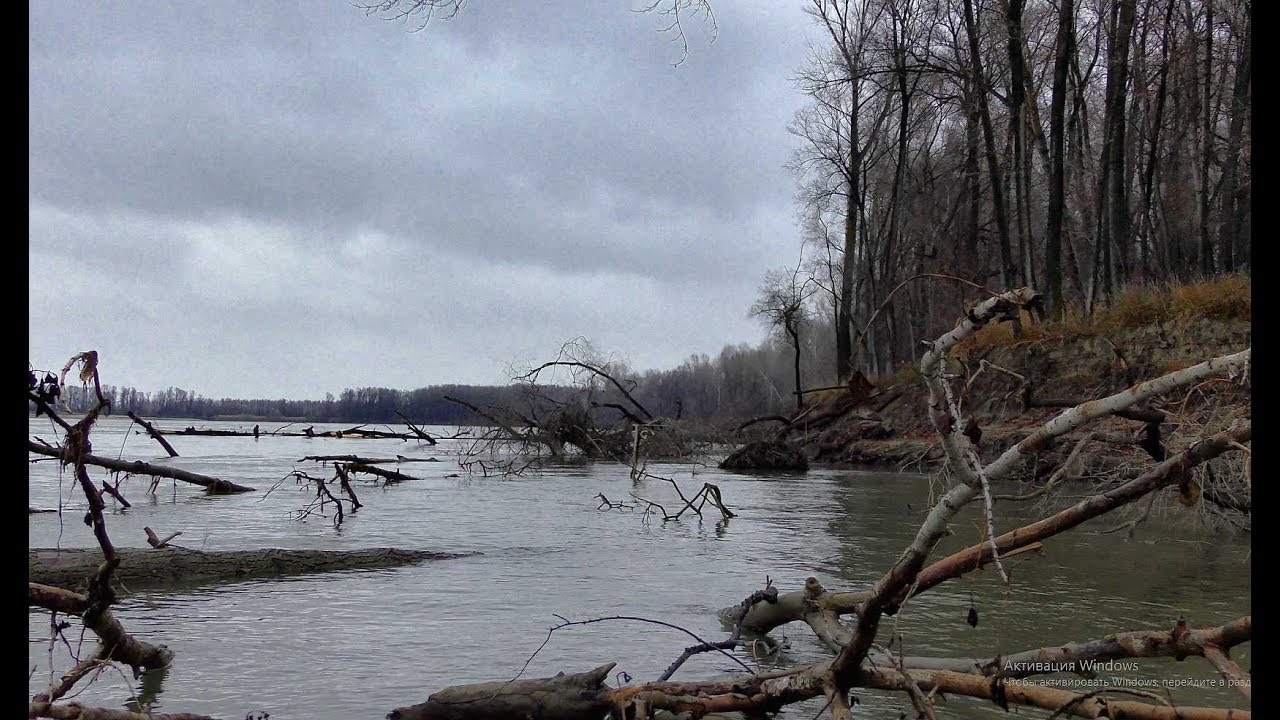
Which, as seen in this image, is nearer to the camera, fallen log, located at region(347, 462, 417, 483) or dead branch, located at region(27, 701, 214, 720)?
dead branch, located at region(27, 701, 214, 720)

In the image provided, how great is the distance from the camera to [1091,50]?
25.9m

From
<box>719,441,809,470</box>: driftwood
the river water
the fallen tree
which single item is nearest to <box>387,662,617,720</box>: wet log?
the fallen tree

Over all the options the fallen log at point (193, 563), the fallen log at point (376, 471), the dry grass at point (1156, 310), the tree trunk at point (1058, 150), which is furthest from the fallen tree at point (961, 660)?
the tree trunk at point (1058, 150)

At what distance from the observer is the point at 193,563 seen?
23.6 ft

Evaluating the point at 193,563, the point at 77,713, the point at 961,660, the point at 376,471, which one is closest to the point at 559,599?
the point at 193,563

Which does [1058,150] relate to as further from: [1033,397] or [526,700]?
[526,700]

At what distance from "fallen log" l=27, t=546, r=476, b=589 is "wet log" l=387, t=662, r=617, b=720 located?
3943 mm

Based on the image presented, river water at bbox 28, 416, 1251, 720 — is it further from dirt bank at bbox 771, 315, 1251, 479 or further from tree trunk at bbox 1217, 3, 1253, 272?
tree trunk at bbox 1217, 3, 1253, 272

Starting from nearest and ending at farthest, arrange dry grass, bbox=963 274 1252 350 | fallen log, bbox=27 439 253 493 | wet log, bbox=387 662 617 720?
1. wet log, bbox=387 662 617 720
2. fallen log, bbox=27 439 253 493
3. dry grass, bbox=963 274 1252 350

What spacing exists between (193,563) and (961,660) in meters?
6.11

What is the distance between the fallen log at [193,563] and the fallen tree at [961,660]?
410 centimetres

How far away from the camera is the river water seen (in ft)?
15.1
